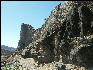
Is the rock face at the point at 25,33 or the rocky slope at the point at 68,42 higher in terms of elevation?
the rock face at the point at 25,33

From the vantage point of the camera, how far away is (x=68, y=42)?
12.9 metres

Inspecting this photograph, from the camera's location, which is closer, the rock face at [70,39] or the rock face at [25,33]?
the rock face at [70,39]

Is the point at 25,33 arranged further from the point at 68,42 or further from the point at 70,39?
the point at 68,42

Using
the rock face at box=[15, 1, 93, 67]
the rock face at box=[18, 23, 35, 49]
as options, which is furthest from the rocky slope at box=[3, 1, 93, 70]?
the rock face at box=[18, 23, 35, 49]

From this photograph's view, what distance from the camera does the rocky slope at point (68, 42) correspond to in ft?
34.3

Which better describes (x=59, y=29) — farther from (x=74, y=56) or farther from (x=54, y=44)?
(x=74, y=56)

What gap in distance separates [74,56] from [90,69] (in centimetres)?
123

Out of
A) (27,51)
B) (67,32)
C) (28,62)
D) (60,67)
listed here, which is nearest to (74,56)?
(60,67)

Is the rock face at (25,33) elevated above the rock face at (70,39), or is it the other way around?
the rock face at (25,33)

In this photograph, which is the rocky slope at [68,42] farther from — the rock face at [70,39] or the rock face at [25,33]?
the rock face at [25,33]

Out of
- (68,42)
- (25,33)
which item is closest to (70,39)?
(68,42)

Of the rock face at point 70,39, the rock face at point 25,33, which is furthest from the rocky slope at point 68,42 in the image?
the rock face at point 25,33

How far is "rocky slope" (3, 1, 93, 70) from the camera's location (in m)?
10.4

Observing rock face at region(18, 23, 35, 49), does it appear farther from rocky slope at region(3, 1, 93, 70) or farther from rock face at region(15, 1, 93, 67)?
rock face at region(15, 1, 93, 67)
